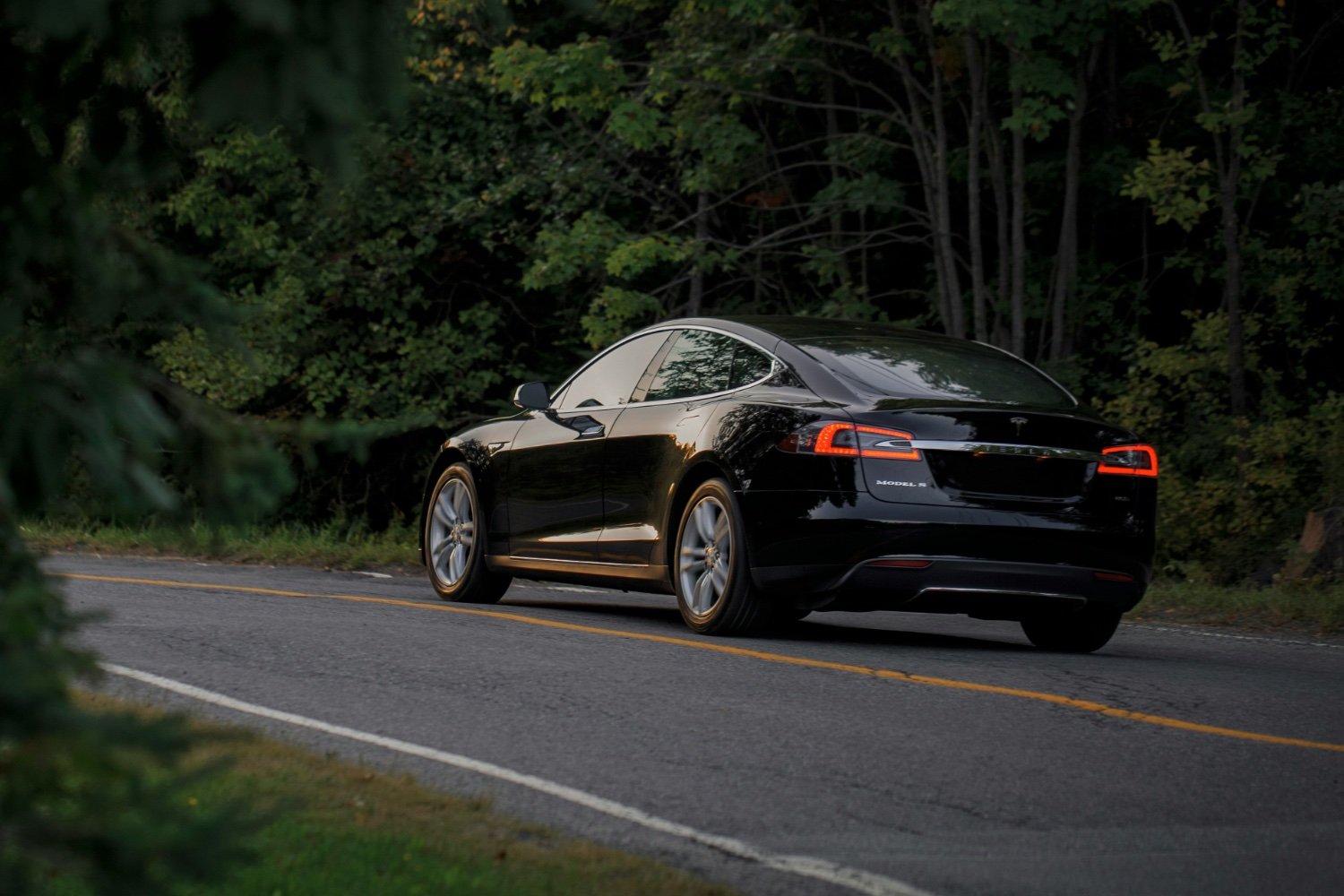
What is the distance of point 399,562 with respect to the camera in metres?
16.6

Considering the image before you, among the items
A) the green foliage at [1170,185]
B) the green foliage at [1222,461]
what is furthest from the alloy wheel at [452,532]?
the green foliage at [1170,185]

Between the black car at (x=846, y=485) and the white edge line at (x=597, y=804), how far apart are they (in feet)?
9.86

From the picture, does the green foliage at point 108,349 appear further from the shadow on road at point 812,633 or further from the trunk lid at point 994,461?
the shadow on road at point 812,633

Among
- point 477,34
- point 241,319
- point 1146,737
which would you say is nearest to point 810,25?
point 477,34

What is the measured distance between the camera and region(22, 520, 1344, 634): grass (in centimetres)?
1231

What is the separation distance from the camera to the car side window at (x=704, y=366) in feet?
32.4

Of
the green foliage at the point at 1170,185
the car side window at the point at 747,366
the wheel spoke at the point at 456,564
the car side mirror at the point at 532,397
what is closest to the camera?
the car side window at the point at 747,366

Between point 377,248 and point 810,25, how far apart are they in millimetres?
5806

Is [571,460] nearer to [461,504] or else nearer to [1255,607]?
[461,504]

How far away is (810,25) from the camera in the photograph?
2178cm

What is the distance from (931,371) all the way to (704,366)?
4.20ft

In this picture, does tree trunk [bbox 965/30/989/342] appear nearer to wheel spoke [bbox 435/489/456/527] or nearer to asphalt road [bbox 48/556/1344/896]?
wheel spoke [bbox 435/489/456/527]

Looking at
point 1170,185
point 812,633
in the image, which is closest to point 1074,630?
point 812,633

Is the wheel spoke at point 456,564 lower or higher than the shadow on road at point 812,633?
higher
